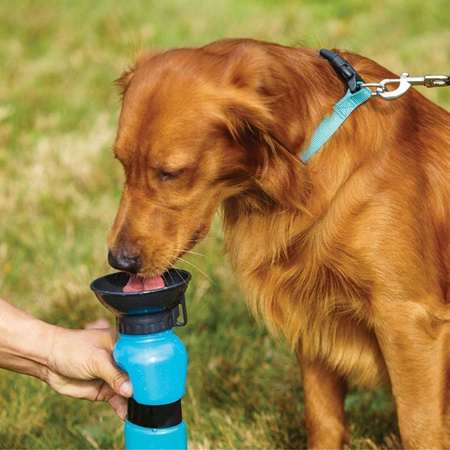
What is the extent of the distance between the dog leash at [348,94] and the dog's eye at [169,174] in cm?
39

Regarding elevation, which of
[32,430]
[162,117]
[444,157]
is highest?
[162,117]

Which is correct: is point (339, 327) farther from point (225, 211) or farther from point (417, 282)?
point (225, 211)

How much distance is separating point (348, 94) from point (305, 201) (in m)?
0.35

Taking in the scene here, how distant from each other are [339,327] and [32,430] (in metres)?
1.30

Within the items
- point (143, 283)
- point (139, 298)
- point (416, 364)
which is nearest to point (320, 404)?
point (416, 364)

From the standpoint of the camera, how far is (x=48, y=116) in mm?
6434

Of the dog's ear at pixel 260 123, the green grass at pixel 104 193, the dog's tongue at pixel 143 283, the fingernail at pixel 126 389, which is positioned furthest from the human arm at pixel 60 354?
the dog's ear at pixel 260 123

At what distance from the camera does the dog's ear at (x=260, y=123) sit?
233 centimetres

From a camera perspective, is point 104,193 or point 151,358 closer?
point 151,358

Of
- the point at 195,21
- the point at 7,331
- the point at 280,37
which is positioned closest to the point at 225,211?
the point at 7,331

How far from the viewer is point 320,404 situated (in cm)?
314

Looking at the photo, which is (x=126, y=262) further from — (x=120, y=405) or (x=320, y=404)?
(x=320, y=404)

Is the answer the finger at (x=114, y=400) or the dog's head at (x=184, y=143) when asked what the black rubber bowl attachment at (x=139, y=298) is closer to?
the dog's head at (x=184, y=143)

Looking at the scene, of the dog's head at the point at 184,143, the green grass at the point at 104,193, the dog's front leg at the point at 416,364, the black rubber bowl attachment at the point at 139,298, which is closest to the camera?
the black rubber bowl attachment at the point at 139,298
